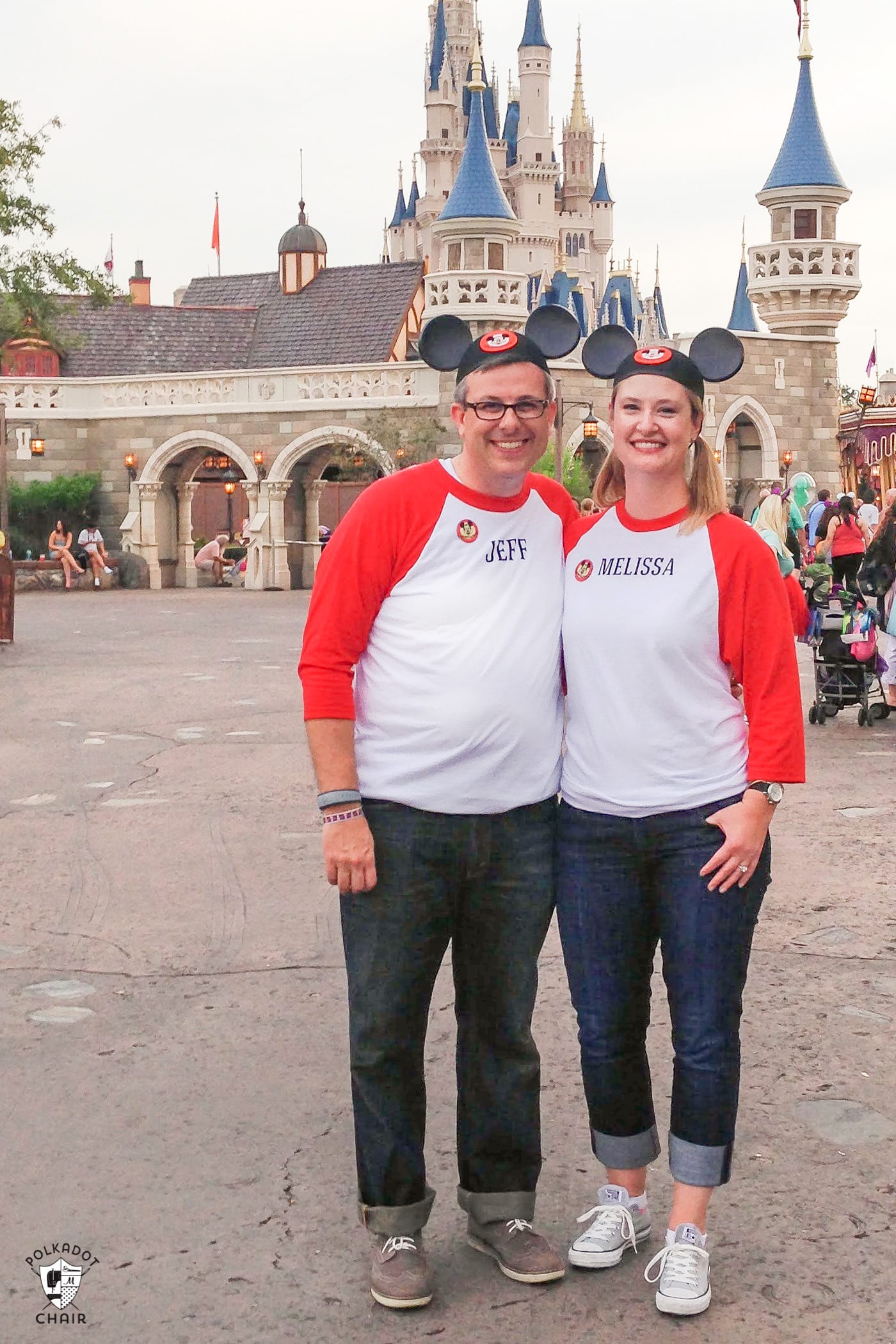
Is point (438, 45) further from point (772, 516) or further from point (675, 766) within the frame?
point (675, 766)

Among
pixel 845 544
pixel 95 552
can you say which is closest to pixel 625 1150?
pixel 845 544

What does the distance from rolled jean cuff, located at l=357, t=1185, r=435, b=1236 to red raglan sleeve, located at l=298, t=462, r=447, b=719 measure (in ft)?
3.00

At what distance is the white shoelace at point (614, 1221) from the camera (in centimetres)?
294

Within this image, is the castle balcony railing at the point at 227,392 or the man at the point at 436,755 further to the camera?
the castle balcony railing at the point at 227,392

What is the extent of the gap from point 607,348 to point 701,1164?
61.9 inches

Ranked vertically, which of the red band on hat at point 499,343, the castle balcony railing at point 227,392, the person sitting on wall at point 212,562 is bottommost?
the person sitting on wall at point 212,562

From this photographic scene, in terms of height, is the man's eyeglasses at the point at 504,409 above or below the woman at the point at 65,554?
above

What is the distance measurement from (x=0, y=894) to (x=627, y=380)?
146 inches

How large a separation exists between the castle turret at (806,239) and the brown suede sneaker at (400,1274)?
32.9 metres

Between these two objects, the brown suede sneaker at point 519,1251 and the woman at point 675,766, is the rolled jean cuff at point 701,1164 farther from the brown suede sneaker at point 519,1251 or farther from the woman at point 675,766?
the brown suede sneaker at point 519,1251

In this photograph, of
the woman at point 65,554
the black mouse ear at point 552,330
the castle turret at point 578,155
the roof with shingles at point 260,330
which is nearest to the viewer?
the black mouse ear at point 552,330

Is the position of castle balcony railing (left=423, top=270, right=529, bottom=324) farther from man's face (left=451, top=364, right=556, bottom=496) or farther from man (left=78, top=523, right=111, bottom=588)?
man's face (left=451, top=364, right=556, bottom=496)

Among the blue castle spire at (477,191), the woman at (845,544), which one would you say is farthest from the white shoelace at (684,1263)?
the blue castle spire at (477,191)

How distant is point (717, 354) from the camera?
3.07 meters
